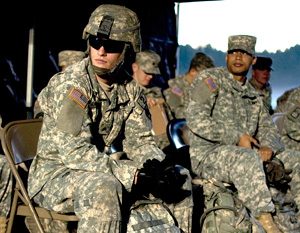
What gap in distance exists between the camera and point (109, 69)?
434cm

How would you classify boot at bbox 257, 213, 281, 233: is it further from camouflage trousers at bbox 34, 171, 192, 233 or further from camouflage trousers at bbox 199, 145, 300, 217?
camouflage trousers at bbox 34, 171, 192, 233

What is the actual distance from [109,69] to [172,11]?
656cm

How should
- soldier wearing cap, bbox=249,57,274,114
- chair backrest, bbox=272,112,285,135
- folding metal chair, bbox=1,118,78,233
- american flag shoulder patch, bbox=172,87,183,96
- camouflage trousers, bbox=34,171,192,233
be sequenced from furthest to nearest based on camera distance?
soldier wearing cap, bbox=249,57,274,114 → american flag shoulder patch, bbox=172,87,183,96 → chair backrest, bbox=272,112,285,135 → folding metal chair, bbox=1,118,78,233 → camouflage trousers, bbox=34,171,192,233

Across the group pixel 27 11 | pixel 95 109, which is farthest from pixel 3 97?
pixel 95 109

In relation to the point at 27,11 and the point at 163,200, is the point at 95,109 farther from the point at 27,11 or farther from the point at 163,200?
the point at 27,11

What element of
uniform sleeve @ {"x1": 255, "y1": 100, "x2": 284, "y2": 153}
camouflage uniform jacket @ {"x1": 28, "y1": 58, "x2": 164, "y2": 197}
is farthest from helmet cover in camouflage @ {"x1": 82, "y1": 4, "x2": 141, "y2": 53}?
uniform sleeve @ {"x1": 255, "y1": 100, "x2": 284, "y2": 153}

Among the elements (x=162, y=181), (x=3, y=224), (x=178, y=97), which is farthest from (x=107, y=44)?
(x=178, y=97)

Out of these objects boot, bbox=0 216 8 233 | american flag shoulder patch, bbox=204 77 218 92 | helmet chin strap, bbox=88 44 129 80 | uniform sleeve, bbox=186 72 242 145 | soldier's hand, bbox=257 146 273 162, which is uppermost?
helmet chin strap, bbox=88 44 129 80

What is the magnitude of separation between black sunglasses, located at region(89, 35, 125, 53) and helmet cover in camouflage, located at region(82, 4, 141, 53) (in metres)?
0.05

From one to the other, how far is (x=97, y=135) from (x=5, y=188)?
2.72ft

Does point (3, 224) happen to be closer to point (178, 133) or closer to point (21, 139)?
point (21, 139)

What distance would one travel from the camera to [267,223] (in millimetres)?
5176

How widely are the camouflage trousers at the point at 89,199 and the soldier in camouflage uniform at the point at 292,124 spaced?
11.3ft

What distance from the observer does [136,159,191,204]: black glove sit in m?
3.98
